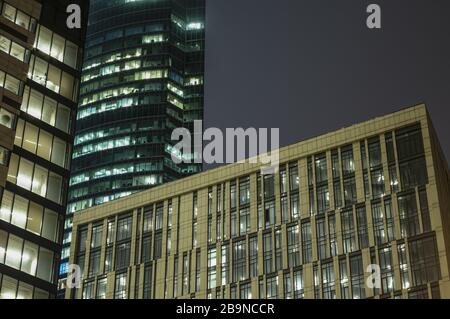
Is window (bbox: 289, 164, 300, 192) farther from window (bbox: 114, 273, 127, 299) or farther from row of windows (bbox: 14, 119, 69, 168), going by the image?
row of windows (bbox: 14, 119, 69, 168)

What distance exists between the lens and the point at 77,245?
137875mm

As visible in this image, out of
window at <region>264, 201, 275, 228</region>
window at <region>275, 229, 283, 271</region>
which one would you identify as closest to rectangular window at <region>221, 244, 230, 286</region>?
window at <region>264, 201, 275, 228</region>

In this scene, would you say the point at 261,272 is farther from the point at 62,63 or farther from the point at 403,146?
the point at 62,63

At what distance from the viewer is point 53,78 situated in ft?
278

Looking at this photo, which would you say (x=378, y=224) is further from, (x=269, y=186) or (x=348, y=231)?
(x=269, y=186)

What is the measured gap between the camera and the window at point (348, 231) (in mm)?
113875

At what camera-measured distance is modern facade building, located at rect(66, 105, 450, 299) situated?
361 ft

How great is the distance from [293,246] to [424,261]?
2023 centimetres

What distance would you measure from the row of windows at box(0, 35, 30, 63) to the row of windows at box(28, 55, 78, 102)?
1047 millimetres

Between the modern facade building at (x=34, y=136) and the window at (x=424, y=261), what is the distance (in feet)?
164

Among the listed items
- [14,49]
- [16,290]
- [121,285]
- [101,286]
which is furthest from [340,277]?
[14,49]
